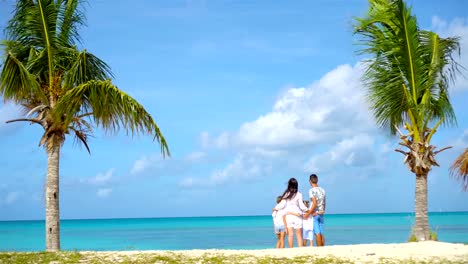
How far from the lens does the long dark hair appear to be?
54.2ft

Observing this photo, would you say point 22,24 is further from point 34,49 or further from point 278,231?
point 278,231

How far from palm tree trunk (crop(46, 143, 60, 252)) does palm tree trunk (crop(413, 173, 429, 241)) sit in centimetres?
1043

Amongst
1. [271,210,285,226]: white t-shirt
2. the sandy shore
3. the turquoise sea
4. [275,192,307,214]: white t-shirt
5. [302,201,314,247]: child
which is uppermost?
[275,192,307,214]: white t-shirt

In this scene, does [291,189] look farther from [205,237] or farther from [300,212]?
[205,237]

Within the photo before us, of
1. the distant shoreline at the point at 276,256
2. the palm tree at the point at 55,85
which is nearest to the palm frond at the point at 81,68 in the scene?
the palm tree at the point at 55,85

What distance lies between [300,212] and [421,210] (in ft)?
15.4

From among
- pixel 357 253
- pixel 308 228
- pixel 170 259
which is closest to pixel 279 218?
pixel 308 228

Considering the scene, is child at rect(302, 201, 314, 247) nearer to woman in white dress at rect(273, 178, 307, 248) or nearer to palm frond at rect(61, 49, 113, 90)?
woman in white dress at rect(273, 178, 307, 248)

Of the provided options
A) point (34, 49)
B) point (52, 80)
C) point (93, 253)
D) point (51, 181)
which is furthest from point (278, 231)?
point (34, 49)

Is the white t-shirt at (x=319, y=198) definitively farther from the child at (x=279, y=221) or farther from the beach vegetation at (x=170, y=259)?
the beach vegetation at (x=170, y=259)

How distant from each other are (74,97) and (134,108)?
157 cm

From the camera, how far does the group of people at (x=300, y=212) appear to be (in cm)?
1666

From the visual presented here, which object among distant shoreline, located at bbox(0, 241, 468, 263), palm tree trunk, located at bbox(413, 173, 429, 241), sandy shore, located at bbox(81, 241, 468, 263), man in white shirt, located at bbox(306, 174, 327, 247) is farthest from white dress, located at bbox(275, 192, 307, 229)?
palm tree trunk, located at bbox(413, 173, 429, 241)

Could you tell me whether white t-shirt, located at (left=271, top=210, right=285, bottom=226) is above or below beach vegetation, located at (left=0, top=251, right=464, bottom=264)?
above
